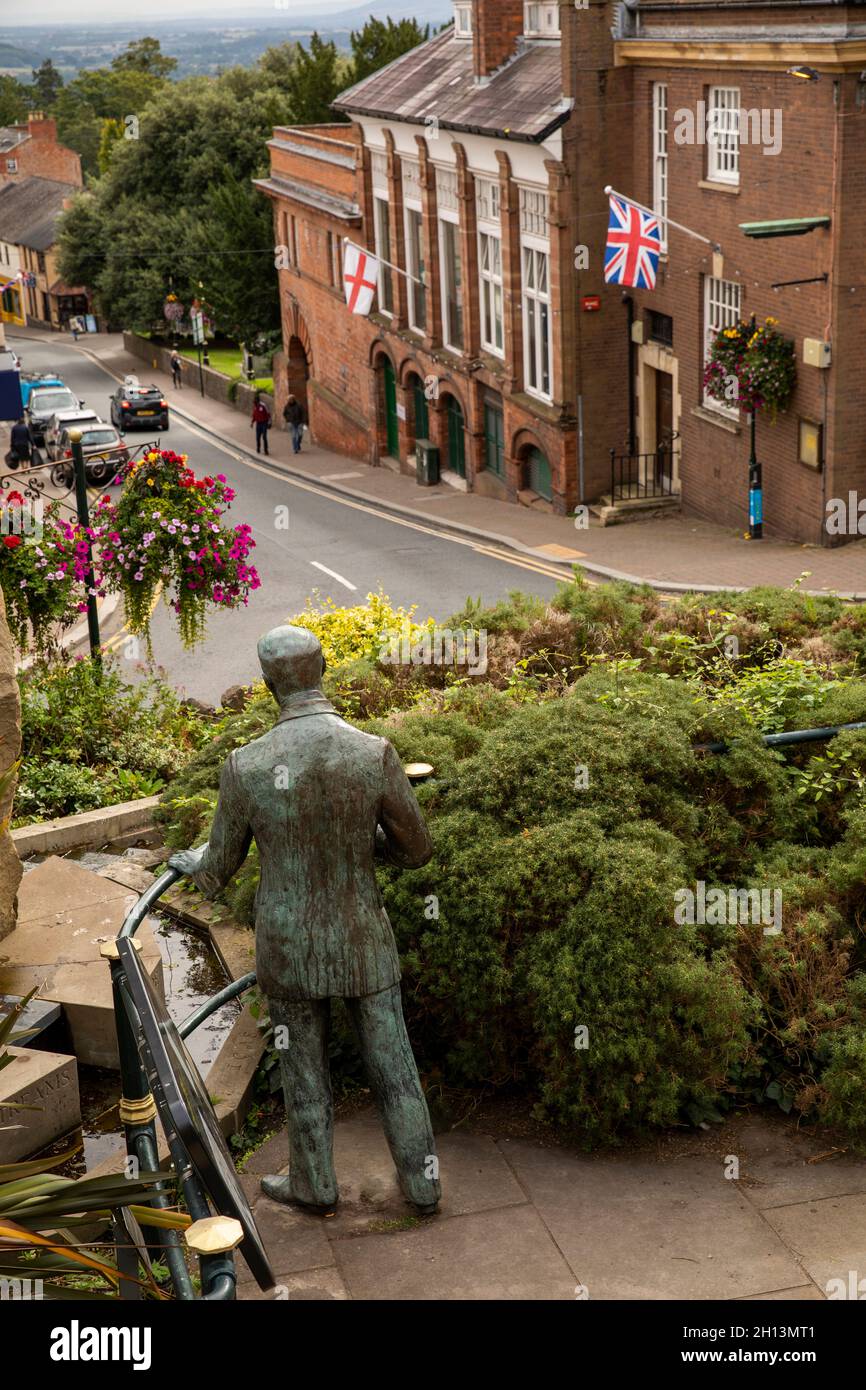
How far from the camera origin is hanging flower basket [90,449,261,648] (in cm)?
1555

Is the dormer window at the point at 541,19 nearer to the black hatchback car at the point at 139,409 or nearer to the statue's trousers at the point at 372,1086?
the black hatchback car at the point at 139,409

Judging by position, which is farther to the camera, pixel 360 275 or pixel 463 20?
pixel 463 20

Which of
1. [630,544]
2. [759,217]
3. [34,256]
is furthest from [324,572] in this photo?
[34,256]

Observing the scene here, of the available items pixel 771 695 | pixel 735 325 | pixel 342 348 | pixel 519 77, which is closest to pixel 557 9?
pixel 519 77

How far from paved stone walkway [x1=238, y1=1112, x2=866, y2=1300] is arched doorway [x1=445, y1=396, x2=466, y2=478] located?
3472 cm

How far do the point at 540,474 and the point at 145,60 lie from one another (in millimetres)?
140026

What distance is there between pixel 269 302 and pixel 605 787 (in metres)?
61.5

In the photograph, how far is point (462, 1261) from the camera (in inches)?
241

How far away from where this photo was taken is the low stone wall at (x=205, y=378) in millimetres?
61812

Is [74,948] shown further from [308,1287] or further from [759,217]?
[759,217]

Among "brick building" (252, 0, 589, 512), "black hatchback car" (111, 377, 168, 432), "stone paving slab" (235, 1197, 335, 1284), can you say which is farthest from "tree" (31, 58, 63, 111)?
"stone paving slab" (235, 1197, 335, 1284)

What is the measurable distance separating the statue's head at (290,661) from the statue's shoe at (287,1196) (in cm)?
206

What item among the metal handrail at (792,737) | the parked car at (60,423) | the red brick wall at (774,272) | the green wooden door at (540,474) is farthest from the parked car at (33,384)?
the metal handrail at (792,737)

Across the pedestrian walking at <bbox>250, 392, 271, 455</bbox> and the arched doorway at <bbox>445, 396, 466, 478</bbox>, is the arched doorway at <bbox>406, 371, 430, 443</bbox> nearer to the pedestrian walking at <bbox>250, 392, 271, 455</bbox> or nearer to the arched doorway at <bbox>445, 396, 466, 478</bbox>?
the arched doorway at <bbox>445, 396, 466, 478</bbox>
